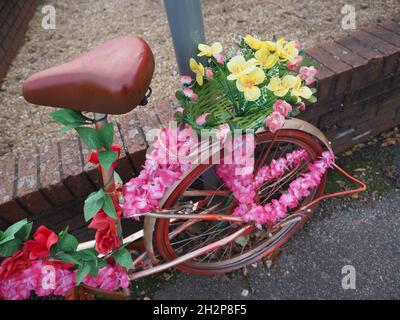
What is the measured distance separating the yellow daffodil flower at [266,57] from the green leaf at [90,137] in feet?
2.06

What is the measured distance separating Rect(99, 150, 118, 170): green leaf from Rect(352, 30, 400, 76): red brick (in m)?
1.62

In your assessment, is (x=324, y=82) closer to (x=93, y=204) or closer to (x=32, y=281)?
(x=93, y=204)

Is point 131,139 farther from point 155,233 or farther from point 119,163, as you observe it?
point 155,233

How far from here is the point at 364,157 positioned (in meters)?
2.33

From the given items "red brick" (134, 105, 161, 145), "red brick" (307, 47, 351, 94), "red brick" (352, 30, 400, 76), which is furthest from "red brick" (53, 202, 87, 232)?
"red brick" (352, 30, 400, 76)

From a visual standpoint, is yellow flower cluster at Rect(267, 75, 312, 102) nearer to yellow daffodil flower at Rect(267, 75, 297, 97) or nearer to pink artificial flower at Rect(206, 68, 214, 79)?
yellow daffodil flower at Rect(267, 75, 297, 97)

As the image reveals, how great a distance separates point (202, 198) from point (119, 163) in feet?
1.76

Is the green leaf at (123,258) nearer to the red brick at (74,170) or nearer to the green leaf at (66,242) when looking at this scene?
the green leaf at (66,242)

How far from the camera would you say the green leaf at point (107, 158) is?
1.13 metres

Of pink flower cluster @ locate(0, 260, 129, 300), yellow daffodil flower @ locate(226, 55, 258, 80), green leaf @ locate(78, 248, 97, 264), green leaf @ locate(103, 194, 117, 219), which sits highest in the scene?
yellow daffodil flower @ locate(226, 55, 258, 80)

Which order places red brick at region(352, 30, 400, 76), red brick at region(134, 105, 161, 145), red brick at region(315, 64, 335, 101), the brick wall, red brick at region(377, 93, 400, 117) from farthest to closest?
the brick wall, red brick at region(377, 93, 400, 117), red brick at region(352, 30, 400, 76), red brick at region(315, 64, 335, 101), red brick at region(134, 105, 161, 145)

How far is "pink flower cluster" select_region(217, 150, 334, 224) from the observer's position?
5.27ft
